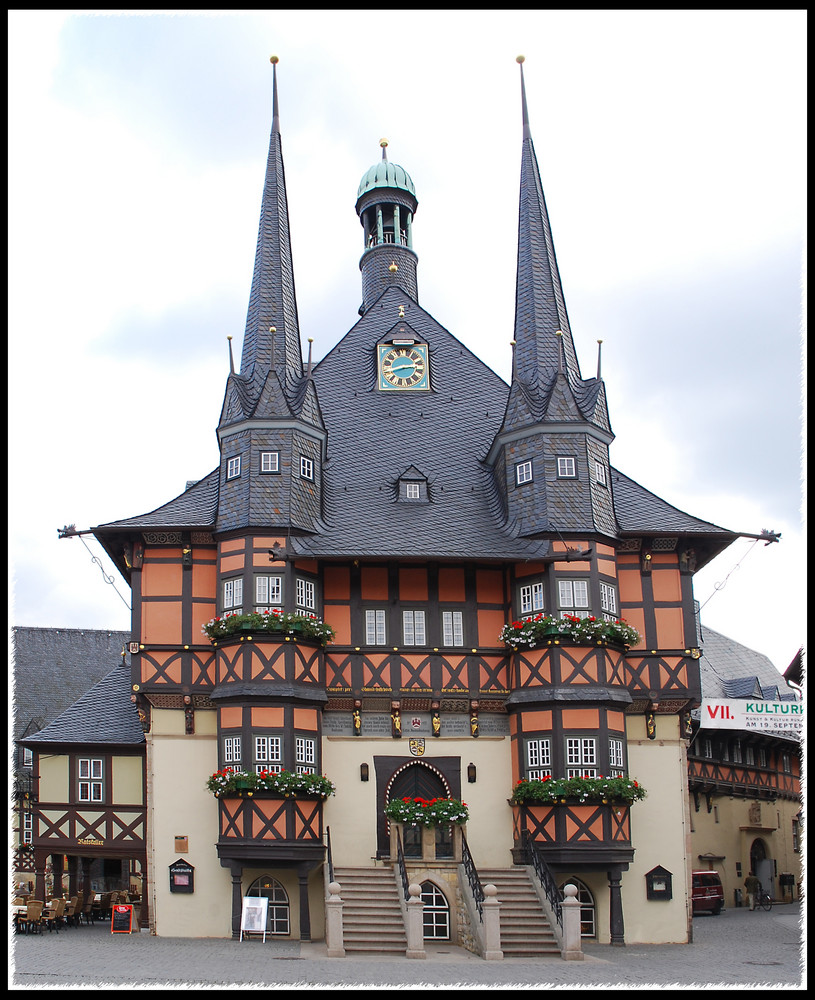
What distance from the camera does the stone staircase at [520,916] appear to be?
24266 millimetres

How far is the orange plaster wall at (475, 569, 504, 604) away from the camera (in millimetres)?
29500

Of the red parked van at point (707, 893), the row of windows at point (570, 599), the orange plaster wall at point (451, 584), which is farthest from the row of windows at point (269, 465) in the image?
the red parked van at point (707, 893)

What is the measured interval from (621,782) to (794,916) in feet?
47.8

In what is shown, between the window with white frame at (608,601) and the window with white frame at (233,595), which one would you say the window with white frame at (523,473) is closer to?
the window with white frame at (608,601)

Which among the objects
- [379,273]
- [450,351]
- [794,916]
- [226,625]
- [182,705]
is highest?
[379,273]

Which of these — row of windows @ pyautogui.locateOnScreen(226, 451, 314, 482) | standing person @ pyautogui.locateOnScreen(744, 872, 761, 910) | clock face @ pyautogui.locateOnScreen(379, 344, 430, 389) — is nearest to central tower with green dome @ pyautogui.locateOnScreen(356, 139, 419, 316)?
clock face @ pyautogui.locateOnScreen(379, 344, 430, 389)

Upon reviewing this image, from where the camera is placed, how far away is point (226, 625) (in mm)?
27453

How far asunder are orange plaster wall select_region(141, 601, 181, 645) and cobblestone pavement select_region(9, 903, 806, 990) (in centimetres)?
650

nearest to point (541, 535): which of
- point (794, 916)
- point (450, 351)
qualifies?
point (450, 351)

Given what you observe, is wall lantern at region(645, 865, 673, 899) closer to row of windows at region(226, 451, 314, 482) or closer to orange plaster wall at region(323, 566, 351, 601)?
orange plaster wall at region(323, 566, 351, 601)

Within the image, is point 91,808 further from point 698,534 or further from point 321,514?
point 698,534

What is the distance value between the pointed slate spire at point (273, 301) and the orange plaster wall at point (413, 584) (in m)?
5.11

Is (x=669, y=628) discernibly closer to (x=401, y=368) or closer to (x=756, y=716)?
(x=756, y=716)

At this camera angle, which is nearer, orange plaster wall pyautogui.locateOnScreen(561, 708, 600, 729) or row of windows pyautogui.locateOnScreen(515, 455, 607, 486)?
orange plaster wall pyautogui.locateOnScreen(561, 708, 600, 729)
